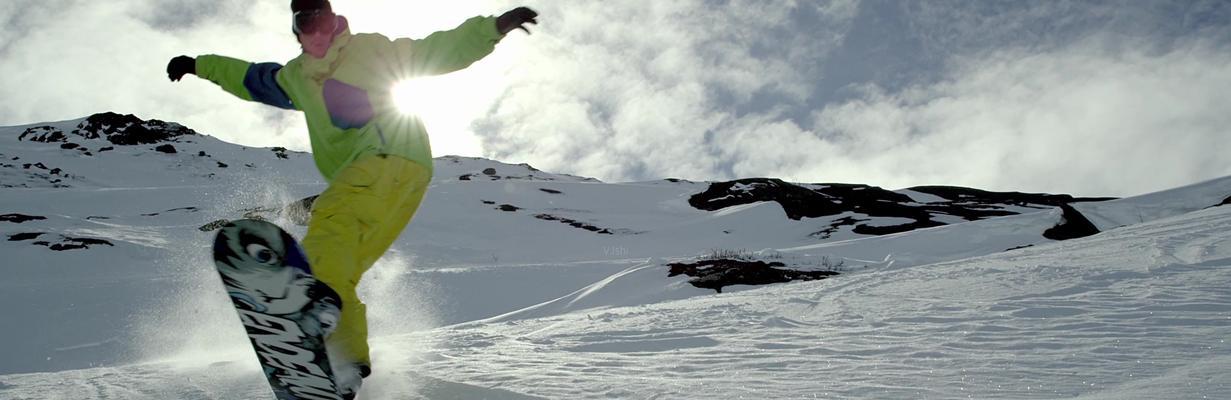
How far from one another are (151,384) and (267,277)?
1128 mm

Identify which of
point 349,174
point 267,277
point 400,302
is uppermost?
point 349,174

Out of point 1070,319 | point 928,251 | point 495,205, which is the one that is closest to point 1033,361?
point 1070,319

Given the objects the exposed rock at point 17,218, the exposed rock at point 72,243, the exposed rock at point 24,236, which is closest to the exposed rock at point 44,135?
the exposed rock at point 17,218

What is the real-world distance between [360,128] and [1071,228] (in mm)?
19568

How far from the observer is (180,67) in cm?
333

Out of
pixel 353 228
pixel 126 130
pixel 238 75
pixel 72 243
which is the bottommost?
pixel 353 228

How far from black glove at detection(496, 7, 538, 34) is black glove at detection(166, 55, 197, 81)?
1.68 metres

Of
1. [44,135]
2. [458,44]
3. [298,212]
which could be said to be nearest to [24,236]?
[298,212]

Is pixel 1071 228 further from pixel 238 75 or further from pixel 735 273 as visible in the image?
pixel 238 75

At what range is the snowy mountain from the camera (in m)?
2.84

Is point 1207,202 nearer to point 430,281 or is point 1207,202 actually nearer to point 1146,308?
point 1146,308

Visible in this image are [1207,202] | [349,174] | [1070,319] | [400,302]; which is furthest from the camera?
[1207,202]

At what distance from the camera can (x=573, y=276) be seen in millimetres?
15078

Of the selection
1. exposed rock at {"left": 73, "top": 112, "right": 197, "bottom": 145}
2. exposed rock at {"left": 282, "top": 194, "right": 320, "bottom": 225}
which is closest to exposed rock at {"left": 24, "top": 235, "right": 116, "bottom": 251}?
exposed rock at {"left": 282, "top": 194, "right": 320, "bottom": 225}
